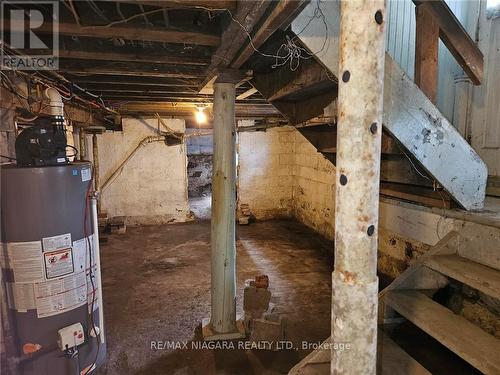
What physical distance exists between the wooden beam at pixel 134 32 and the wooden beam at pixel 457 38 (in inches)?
48.8

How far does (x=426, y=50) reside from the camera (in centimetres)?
183

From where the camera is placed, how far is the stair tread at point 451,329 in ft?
4.26

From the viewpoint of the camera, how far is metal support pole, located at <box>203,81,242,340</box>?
2441mm

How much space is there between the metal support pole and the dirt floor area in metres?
0.22

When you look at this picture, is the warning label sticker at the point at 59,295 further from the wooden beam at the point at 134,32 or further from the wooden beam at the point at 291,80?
the wooden beam at the point at 291,80

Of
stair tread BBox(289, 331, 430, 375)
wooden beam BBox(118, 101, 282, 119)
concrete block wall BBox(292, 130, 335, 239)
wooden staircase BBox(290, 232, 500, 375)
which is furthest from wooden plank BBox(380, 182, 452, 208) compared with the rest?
wooden beam BBox(118, 101, 282, 119)

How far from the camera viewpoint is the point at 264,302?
2734 mm

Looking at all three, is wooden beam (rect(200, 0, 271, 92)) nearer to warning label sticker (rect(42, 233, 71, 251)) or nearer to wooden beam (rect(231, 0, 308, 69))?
wooden beam (rect(231, 0, 308, 69))

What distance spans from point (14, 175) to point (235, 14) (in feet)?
4.83

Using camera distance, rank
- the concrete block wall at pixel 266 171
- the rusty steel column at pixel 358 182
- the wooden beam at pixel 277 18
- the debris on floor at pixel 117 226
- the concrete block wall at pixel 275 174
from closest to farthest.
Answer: the rusty steel column at pixel 358 182 < the wooden beam at pixel 277 18 < the debris on floor at pixel 117 226 < the concrete block wall at pixel 275 174 < the concrete block wall at pixel 266 171

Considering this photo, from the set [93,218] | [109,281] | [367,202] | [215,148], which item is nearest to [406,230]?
[215,148]

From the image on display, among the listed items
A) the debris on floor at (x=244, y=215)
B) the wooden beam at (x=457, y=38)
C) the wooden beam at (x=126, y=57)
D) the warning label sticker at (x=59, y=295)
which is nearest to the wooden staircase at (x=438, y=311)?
the wooden beam at (x=457, y=38)

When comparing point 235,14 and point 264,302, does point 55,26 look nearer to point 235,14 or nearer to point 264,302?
point 235,14

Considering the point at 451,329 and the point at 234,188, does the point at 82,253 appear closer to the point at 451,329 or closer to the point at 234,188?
the point at 234,188
